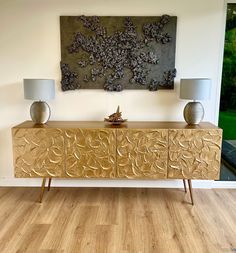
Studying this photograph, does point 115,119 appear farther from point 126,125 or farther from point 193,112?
point 193,112

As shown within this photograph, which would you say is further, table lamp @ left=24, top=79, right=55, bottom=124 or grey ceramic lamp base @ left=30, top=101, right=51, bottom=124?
grey ceramic lamp base @ left=30, top=101, right=51, bottom=124

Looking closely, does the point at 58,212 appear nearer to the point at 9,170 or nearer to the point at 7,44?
the point at 9,170

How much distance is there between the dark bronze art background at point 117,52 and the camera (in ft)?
9.80

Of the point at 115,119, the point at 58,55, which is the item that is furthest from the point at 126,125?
the point at 58,55

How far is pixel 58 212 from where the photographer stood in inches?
106

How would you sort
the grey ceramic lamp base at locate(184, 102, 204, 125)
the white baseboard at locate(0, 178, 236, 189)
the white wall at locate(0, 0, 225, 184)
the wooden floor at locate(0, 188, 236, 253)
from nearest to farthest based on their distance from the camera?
the wooden floor at locate(0, 188, 236, 253) < the grey ceramic lamp base at locate(184, 102, 204, 125) < the white wall at locate(0, 0, 225, 184) < the white baseboard at locate(0, 178, 236, 189)

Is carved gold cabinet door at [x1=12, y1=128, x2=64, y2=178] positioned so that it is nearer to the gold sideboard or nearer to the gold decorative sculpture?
the gold sideboard

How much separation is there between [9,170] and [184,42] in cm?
256

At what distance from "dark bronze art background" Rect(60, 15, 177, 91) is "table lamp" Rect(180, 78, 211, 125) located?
307 mm

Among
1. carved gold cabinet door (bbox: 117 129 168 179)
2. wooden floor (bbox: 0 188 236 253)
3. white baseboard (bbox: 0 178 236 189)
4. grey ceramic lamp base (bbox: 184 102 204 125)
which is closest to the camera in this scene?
wooden floor (bbox: 0 188 236 253)

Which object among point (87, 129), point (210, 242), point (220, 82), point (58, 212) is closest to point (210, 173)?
point (210, 242)

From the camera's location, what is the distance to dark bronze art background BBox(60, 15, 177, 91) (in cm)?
299

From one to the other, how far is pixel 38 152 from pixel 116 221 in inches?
41.0

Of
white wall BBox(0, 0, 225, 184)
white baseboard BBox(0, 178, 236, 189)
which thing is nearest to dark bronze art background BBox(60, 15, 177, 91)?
white wall BBox(0, 0, 225, 184)
